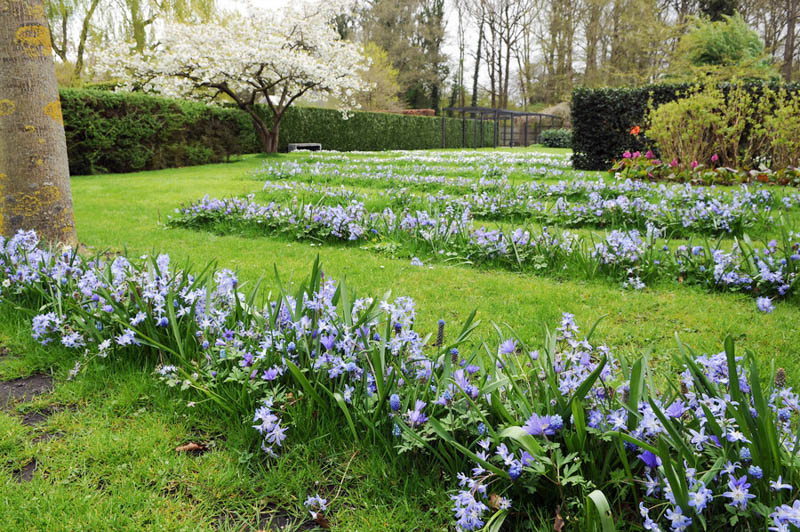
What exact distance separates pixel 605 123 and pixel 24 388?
12280 mm

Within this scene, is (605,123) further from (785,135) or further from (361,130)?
(361,130)

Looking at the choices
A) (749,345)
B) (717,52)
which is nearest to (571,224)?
(749,345)

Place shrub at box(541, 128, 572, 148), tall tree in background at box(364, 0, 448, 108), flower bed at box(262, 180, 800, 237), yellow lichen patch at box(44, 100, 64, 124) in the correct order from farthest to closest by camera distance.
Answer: tall tree in background at box(364, 0, 448, 108), shrub at box(541, 128, 572, 148), flower bed at box(262, 180, 800, 237), yellow lichen patch at box(44, 100, 64, 124)

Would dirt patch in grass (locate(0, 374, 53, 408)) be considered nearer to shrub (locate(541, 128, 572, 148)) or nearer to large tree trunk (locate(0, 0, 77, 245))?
large tree trunk (locate(0, 0, 77, 245))

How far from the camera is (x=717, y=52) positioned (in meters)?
21.2

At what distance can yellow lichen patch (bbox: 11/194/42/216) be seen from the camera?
145 inches

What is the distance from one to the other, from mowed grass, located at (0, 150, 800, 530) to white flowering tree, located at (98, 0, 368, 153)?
46.5ft

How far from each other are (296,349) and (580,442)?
3.52ft

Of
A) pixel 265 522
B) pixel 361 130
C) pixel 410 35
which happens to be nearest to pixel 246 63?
pixel 361 130

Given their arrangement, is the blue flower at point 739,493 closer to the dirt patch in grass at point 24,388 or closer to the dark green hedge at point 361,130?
the dirt patch in grass at point 24,388

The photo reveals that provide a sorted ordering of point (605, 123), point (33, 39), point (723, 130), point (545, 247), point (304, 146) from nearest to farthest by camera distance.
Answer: point (33, 39) < point (545, 247) < point (723, 130) < point (605, 123) < point (304, 146)

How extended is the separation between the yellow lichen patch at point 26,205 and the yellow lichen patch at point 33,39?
0.97m

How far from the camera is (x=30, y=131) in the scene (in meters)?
3.57

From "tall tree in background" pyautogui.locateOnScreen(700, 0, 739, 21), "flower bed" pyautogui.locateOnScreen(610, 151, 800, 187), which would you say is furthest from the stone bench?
"tall tree in background" pyautogui.locateOnScreen(700, 0, 739, 21)
